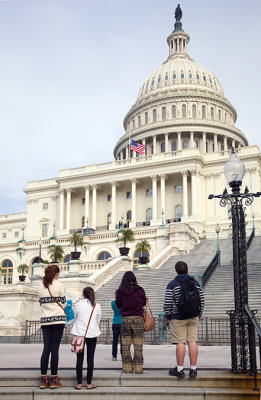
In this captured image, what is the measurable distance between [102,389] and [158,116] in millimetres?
90031

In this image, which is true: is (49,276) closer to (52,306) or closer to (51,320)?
(52,306)

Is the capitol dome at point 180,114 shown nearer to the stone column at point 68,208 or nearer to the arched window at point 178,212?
the arched window at point 178,212

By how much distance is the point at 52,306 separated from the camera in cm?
852

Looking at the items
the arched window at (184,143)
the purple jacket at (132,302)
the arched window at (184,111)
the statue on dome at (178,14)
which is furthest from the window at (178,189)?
the statue on dome at (178,14)

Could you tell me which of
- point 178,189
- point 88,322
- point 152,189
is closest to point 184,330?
point 88,322

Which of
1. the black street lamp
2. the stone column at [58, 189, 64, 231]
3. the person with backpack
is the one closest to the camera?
the person with backpack

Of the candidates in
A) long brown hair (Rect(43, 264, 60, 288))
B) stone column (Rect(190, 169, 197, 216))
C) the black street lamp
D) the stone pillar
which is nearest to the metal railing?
the black street lamp

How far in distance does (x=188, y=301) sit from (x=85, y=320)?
176cm

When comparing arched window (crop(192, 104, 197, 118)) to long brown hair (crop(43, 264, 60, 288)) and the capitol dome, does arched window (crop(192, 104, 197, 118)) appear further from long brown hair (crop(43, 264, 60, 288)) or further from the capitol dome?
long brown hair (crop(43, 264, 60, 288))

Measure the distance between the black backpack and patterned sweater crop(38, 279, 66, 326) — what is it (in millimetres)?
1944

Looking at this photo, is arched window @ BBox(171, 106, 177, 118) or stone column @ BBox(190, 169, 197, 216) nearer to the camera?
stone column @ BBox(190, 169, 197, 216)

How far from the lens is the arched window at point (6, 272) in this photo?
56.3 meters

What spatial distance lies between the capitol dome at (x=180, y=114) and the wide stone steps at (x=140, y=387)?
77252mm

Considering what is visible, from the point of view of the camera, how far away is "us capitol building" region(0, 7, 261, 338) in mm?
47056
